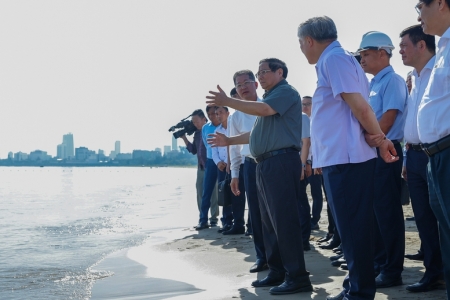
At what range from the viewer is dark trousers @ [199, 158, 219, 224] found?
32.2ft

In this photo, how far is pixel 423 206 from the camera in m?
4.43

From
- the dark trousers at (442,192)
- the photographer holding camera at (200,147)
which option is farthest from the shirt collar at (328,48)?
the photographer holding camera at (200,147)

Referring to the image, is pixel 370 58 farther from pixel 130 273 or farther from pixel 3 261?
pixel 3 261

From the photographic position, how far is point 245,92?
19.1 feet

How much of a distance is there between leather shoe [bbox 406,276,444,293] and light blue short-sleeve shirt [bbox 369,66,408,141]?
1154mm

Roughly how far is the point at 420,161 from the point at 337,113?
92cm

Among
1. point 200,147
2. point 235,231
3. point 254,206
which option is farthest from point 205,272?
point 200,147

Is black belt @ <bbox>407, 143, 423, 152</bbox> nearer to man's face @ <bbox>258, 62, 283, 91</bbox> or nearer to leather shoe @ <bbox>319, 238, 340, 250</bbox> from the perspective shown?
man's face @ <bbox>258, 62, 283, 91</bbox>

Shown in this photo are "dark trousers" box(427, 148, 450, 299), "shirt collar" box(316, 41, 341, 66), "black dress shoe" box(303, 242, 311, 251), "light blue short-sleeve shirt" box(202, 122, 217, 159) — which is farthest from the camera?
"light blue short-sleeve shirt" box(202, 122, 217, 159)

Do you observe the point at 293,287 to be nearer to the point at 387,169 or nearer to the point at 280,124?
the point at 387,169

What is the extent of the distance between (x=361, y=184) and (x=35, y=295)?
320 centimetres

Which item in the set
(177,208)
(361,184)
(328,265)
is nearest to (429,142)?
(361,184)

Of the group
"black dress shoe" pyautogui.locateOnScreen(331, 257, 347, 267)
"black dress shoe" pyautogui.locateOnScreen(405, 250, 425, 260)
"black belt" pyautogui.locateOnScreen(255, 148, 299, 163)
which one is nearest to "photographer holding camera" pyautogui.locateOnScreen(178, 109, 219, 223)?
"black dress shoe" pyautogui.locateOnScreen(331, 257, 347, 267)

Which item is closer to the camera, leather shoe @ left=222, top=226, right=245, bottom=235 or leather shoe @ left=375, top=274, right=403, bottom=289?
leather shoe @ left=375, top=274, right=403, bottom=289
